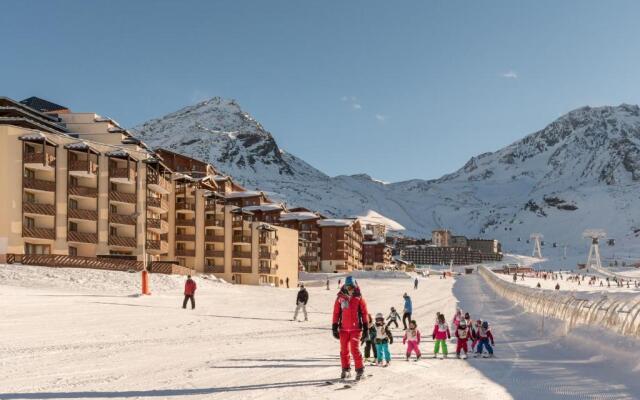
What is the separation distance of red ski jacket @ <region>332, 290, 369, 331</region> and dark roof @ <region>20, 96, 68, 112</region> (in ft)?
230

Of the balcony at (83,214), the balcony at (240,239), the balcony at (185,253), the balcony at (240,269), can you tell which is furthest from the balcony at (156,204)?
the balcony at (240,269)

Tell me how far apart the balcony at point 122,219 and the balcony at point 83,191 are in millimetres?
2356

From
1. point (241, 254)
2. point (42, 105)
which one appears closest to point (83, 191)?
point (241, 254)

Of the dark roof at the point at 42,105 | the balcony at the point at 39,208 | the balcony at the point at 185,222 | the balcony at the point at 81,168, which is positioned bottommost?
the balcony at the point at 185,222

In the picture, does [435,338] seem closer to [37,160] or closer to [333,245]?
[37,160]

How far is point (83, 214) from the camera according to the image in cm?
5003

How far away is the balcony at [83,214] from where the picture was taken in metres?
49.2

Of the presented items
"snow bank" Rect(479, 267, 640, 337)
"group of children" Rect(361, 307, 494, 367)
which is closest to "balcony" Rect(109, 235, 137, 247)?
"snow bank" Rect(479, 267, 640, 337)

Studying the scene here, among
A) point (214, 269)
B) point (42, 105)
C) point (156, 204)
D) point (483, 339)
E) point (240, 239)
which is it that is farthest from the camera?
point (42, 105)

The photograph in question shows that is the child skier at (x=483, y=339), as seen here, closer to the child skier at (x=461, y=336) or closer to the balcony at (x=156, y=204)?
the child skier at (x=461, y=336)

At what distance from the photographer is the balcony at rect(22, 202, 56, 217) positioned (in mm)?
45938

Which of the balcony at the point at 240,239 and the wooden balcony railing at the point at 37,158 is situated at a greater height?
the wooden balcony railing at the point at 37,158

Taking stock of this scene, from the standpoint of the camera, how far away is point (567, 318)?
77.7 feet

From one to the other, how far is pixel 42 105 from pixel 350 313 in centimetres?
7607
